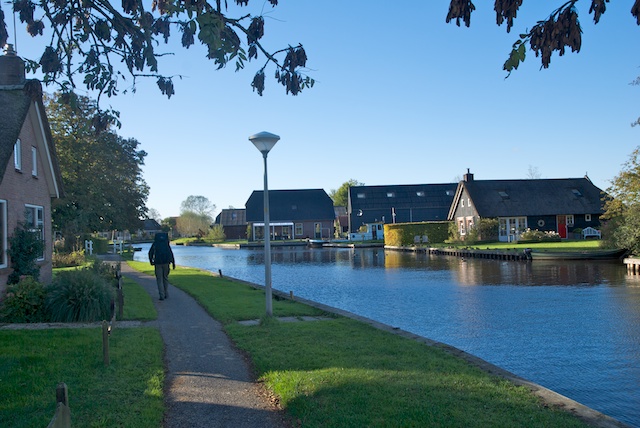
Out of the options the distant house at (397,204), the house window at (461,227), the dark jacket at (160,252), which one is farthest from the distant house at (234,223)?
the dark jacket at (160,252)

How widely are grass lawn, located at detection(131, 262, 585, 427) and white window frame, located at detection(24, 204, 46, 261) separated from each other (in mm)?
9494

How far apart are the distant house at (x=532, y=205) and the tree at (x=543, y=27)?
52.7m

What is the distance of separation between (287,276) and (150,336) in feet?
69.7

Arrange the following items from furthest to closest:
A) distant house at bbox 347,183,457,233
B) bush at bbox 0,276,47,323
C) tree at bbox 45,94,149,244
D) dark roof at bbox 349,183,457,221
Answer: dark roof at bbox 349,183,457,221 < distant house at bbox 347,183,457,233 < tree at bbox 45,94,149,244 < bush at bbox 0,276,47,323

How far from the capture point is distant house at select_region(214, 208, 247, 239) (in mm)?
106750

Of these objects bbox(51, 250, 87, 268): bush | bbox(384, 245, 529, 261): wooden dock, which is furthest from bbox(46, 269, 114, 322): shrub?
bbox(384, 245, 529, 261): wooden dock

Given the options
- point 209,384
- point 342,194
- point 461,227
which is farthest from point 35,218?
point 342,194

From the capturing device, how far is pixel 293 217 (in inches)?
3642

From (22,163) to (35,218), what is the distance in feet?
7.00

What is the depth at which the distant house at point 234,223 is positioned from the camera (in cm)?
10675

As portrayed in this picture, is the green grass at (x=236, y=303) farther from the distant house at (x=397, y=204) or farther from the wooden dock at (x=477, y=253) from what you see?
the distant house at (x=397, y=204)

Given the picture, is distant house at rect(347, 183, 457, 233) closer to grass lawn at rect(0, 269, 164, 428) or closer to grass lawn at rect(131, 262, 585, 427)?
grass lawn at rect(131, 262, 585, 427)

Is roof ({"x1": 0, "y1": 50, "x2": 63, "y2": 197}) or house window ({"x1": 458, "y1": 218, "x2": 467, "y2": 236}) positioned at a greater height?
roof ({"x1": 0, "y1": 50, "x2": 63, "y2": 197})

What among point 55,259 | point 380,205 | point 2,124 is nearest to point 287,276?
point 55,259
